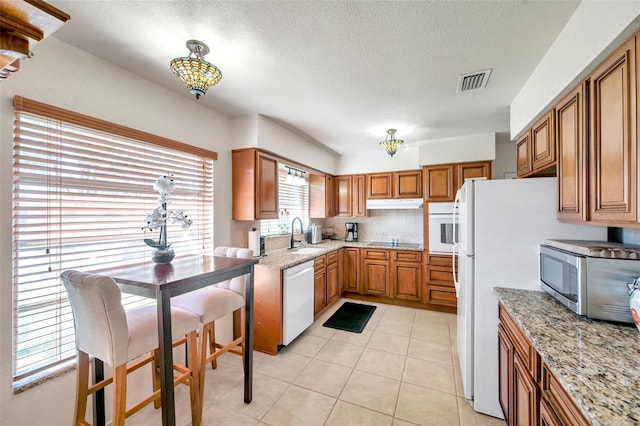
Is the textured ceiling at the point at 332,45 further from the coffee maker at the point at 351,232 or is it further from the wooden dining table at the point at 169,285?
the coffee maker at the point at 351,232

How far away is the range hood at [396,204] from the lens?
4.10 meters

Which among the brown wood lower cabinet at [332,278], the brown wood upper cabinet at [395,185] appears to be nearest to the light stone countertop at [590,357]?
the brown wood lower cabinet at [332,278]

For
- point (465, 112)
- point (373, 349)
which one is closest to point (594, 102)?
point (465, 112)

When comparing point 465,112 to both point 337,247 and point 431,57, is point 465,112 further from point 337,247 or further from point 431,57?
point 337,247

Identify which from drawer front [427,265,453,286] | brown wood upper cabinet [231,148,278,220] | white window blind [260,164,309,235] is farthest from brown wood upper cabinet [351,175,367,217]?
brown wood upper cabinet [231,148,278,220]

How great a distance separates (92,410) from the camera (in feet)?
5.48

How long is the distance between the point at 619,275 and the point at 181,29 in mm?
2652

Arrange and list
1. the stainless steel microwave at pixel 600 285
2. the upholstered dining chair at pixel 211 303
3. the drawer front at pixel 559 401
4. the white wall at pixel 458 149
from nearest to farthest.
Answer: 1. the drawer front at pixel 559 401
2. the stainless steel microwave at pixel 600 285
3. the upholstered dining chair at pixel 211 303
4. the white wall at pixel 458 149

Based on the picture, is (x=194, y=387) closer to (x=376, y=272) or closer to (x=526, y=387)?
(x=526, y=387)

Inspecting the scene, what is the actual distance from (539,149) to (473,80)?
762 millimetres

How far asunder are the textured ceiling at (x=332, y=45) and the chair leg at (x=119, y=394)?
190 cm

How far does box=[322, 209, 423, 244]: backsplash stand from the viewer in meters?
4.48

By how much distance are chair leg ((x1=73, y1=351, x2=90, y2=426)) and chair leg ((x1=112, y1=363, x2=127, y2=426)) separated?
12.9 inches

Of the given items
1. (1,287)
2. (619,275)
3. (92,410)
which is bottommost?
(92,410)
